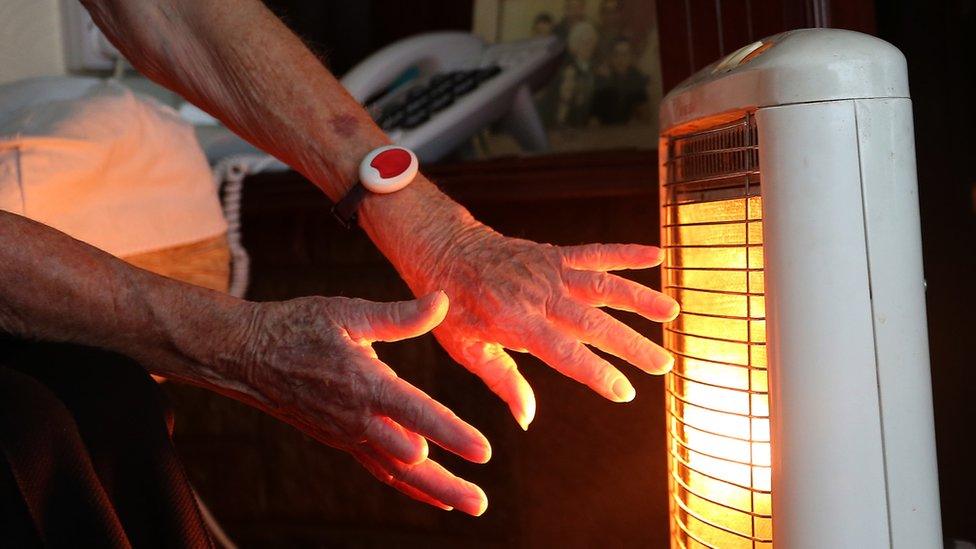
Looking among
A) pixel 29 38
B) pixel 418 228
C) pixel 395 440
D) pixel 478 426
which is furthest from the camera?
pixel 29 38

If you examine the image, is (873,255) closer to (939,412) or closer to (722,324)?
(722,324)

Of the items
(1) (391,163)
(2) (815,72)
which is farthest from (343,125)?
(2) (815,72)

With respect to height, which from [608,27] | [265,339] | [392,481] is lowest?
[392,481]

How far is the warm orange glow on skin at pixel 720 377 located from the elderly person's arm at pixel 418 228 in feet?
0.09

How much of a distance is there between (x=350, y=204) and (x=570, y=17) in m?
0.69

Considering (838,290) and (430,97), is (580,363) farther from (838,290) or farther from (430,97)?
(430,97)

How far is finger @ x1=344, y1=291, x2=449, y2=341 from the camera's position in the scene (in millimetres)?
637

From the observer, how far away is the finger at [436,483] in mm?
638

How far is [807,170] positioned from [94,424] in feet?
1.55

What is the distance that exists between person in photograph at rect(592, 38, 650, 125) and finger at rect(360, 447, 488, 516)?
795mm

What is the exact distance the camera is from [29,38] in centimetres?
154

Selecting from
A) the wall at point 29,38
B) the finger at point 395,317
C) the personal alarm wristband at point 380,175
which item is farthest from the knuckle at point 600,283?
the wall at point 29,38

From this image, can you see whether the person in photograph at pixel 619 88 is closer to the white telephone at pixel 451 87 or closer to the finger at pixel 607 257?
the white telephone at pixel 451 87

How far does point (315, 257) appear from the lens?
1265 millimetres
